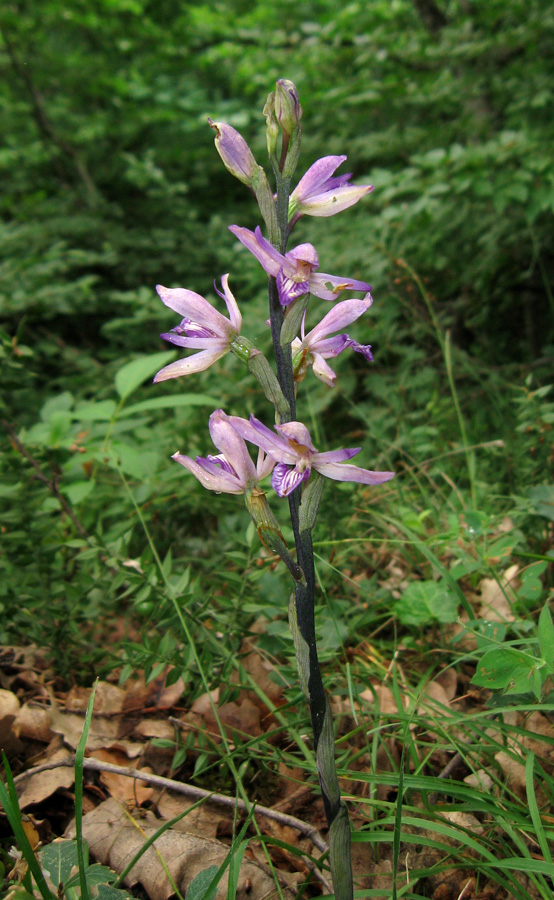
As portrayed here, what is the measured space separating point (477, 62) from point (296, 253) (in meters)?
3.60

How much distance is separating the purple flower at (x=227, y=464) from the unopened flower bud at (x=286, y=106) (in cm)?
56

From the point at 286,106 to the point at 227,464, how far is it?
2.27ft

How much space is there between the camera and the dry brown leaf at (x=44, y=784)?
1.46 meters

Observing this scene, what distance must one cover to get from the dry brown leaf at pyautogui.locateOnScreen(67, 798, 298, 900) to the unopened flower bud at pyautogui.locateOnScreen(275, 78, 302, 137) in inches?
60.2

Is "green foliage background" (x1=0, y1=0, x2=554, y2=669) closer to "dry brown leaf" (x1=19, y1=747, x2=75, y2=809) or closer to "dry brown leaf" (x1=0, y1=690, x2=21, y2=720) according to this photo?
"dry brown leaf" (x1=0, y1=690, x2=21, y2=720)

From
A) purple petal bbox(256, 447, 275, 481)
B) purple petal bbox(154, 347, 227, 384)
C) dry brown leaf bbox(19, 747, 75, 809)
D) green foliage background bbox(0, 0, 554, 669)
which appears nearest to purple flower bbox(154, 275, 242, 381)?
purple petal bbox(154, 347, 227, 384)

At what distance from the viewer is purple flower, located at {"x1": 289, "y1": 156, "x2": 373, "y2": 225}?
115 centimetres

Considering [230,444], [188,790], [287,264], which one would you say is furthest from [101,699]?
[287,264]

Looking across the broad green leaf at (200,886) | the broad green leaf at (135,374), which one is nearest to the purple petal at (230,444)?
the broad green leaf at (200,886)

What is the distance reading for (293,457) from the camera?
1.11 m

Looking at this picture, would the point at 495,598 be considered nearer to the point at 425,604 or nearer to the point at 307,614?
the point at 425,604

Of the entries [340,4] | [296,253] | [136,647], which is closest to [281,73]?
[340,4]

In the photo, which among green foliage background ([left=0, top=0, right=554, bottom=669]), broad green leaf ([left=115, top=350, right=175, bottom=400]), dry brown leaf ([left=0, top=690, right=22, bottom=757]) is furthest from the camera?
broad green leaf ([left=115, top=350, right=175, bottom=400])

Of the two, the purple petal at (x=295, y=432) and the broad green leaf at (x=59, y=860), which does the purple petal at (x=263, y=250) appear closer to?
the purple petal at (x=295, y=432)
